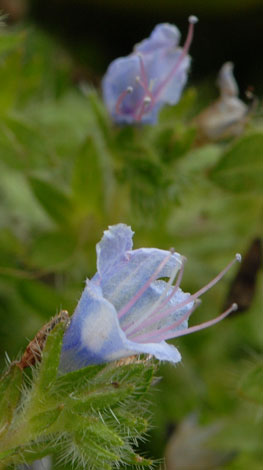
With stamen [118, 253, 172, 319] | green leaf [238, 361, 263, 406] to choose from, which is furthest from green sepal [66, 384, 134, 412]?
green leaf [238, 361, 263, 406]

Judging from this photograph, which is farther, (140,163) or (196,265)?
(196,265)

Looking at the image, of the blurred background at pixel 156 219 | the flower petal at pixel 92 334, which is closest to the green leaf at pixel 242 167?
the blurred background at pixel 156 219

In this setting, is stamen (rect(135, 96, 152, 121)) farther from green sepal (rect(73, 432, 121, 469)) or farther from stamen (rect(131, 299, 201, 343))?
green sepal (rect(73, 432, 121, 469))

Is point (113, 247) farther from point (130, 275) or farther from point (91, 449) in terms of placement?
point (91, 449)

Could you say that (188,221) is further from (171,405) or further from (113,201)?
(171,405)

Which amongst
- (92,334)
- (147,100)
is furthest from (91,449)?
(147,100)

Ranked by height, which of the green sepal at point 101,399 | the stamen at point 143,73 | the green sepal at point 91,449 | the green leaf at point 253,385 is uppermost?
the stamen at point 143,73

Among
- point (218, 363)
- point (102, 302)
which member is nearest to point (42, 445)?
point (102, 302)

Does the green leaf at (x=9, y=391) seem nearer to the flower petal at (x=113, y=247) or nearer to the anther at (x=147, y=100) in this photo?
the flower petal at (x=113, y=247)
